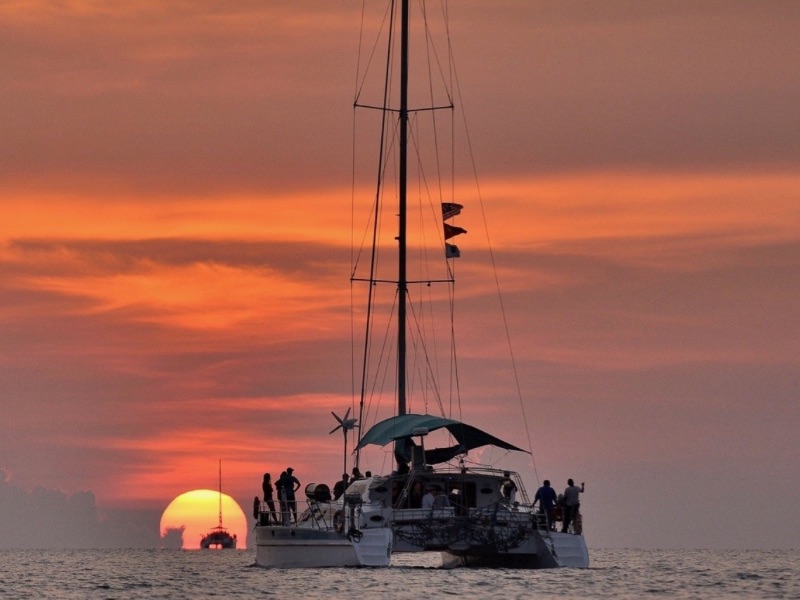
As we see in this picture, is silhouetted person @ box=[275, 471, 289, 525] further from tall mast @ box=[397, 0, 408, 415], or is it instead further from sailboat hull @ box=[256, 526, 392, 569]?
tall mast @ box=[397, 0, 408, 415]

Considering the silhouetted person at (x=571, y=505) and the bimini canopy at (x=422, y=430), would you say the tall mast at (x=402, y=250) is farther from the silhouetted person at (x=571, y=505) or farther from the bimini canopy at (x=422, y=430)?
the silhouetted person at (x=571, y=505)

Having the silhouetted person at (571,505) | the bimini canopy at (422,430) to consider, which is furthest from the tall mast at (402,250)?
the silhouetted person at (571,505)

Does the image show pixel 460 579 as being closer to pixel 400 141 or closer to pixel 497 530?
pixel 497 530

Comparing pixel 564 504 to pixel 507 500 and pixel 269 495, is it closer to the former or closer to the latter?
pixel 507 500

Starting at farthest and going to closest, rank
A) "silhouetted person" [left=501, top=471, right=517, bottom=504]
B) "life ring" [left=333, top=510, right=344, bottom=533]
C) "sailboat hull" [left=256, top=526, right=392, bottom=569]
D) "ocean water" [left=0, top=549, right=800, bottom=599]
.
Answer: "silhouetted person" [left=501, top=471, right=517, bottom=504]
"life ring" [left=333, top=510, right=344, bottom=533]
"sailboat hull" [left=256, top=526, right=392, bottom=569]
"ocean water" [left=0, top=549, right=800, bottom=599]

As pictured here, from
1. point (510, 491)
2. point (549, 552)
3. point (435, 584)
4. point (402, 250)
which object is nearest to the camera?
point (435, 584)

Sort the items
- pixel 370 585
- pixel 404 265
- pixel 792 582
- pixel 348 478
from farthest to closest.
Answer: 1. pixel 404 265
2. pixel 348 478
3. pixel 792 582
4. pixel 370 585

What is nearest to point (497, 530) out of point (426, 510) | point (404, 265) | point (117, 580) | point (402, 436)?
point (426, 510)

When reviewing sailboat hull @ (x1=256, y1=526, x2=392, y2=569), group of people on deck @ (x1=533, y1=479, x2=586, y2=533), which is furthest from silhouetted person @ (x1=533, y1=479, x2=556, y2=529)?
sailboat hull @ (x1=256, y1=526, x2=392, y2=569)

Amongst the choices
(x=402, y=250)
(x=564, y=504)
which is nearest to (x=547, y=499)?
(x=564, y=504)

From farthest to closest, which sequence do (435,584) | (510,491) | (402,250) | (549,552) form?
(402,250) → (510,491) → (549,552) → (435,584)

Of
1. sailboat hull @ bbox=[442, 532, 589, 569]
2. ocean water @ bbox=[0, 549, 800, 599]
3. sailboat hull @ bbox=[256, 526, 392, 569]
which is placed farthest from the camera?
sailboat hull @ bbox=[442, 532, 589, 569]

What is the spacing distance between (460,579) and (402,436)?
5.18 meters

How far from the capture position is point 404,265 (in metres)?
62.9
